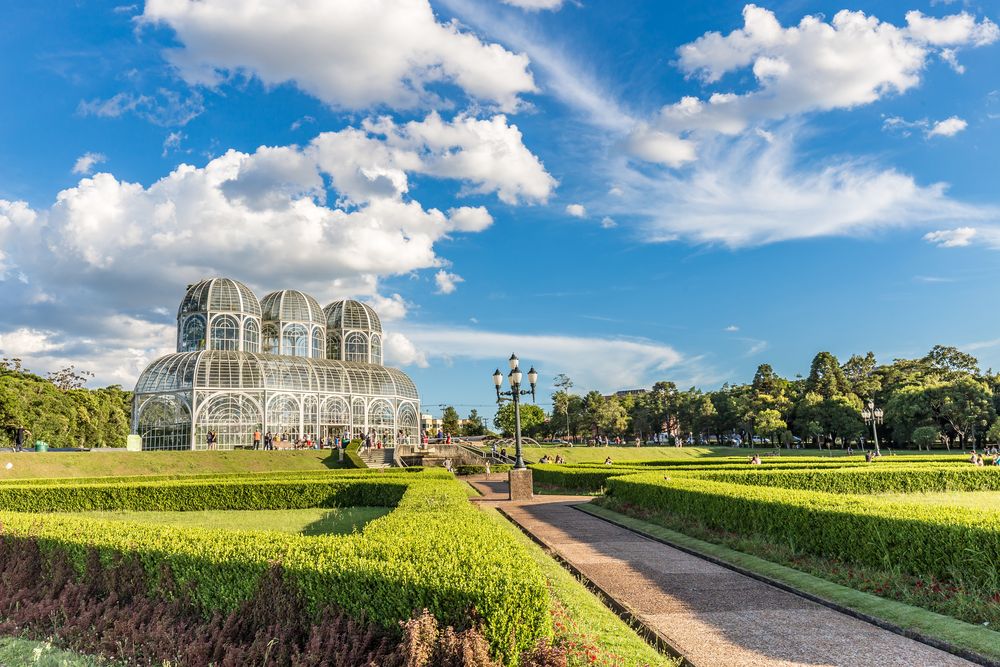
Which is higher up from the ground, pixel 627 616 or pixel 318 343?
pixel 318 343

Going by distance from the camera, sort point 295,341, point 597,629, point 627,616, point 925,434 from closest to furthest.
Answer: point 597,629, point 627,616, point 925,434, point 295,341

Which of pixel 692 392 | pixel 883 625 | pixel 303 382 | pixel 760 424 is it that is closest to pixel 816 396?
pixel 760 424

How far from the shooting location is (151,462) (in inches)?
1233

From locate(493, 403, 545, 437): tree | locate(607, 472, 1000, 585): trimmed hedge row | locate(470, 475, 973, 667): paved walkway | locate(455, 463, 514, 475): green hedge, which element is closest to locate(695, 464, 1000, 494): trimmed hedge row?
locate(607, 472, 1000, 585): trimmed hedge row

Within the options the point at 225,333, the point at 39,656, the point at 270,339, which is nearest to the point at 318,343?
the point at 270,339

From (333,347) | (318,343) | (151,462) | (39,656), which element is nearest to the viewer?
(39,656)

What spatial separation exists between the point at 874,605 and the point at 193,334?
49.7 meters

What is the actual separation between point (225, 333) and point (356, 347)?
11.9m

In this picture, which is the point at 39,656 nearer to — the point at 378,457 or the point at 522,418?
the point at 378,457

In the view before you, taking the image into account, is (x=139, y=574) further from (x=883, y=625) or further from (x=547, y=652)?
(x=883, y=625)

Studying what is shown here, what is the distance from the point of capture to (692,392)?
8700 centimetres

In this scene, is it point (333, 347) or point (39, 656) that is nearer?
point (39, 656)

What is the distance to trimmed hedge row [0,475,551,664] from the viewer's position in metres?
4.59

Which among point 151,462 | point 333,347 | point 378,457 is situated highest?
A: point 333,347
